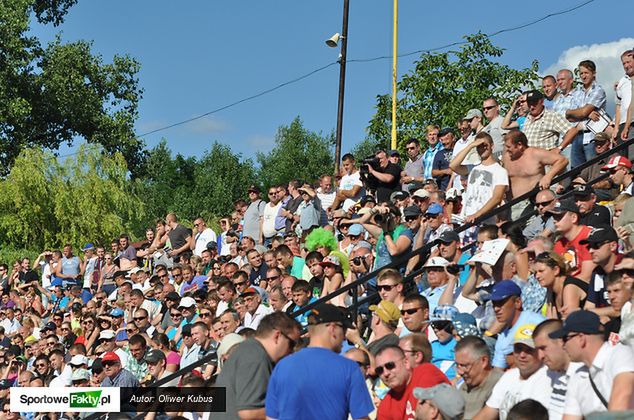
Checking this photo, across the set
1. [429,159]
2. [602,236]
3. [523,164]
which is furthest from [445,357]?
[429,159]

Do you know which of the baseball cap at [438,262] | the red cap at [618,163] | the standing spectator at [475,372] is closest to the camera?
the standing spectator at [475,372]

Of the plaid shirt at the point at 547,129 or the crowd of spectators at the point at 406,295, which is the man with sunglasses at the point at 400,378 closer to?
the crowd of spectators at the point at 406,295

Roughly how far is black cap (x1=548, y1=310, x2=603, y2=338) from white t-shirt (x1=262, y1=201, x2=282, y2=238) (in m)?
12.6

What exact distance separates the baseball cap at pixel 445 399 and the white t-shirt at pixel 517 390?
298mm

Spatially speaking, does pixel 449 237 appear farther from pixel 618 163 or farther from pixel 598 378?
pixel 598 378

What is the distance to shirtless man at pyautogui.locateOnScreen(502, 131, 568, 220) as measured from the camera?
453 inches

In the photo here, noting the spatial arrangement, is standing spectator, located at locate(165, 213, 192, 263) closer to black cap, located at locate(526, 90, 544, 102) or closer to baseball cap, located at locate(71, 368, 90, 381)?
baseball cap, located at locate(71, 368, 90, 381)

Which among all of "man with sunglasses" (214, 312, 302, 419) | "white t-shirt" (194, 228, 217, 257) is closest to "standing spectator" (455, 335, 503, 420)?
"man with sunglasses" (214, 312, 302, 419)

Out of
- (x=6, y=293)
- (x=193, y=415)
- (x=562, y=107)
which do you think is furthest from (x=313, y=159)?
(x=193, y=415)

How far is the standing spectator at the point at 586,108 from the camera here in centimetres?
1257

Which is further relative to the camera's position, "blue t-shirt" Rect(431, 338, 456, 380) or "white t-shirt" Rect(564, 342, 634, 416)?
"blue t-shirt" Rect(431, 338, 456, 380)

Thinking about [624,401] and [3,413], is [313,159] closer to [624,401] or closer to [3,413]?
[3,413]

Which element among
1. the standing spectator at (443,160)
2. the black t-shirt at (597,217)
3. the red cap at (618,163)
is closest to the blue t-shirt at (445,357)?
the black t-shirt at (597,217)

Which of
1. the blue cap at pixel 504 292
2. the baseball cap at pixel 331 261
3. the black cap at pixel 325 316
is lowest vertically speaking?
the black cap at pixel 325 316
